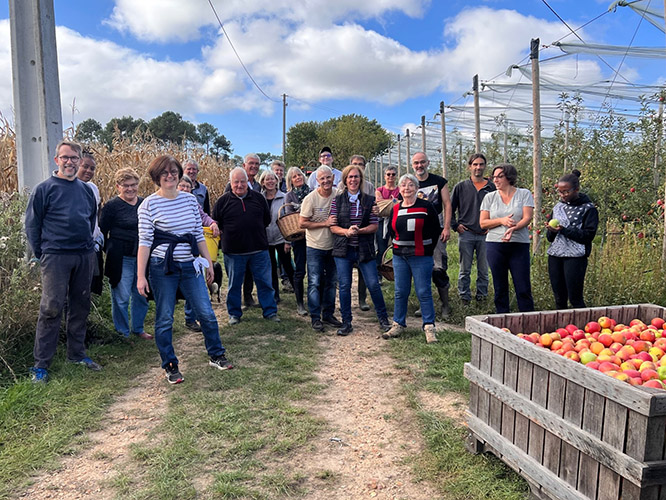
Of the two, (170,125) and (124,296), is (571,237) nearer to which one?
(124,296)

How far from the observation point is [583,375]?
89.7 inches

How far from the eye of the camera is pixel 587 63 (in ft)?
36.5

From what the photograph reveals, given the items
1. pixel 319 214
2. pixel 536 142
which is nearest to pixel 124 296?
pixel 319 214

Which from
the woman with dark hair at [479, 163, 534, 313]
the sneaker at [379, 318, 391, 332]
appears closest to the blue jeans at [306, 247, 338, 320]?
the sneaker at [379, 318, 391, 332]

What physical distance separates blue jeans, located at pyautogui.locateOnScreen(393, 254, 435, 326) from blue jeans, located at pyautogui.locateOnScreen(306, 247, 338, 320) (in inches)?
35.8

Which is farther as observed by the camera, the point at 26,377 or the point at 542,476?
the point at 26,377

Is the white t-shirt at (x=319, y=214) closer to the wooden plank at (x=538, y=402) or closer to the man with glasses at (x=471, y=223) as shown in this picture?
the man with glasses at (x=471, y=223)

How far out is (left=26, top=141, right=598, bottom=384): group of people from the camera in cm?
421

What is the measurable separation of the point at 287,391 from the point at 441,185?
3313 millimetres

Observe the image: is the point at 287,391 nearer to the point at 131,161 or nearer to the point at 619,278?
the point at 619,278

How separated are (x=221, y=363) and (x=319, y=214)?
207cm

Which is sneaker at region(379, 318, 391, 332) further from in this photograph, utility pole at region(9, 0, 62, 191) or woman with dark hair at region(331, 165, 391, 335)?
utility pole at region(9, 0, 62, 191)

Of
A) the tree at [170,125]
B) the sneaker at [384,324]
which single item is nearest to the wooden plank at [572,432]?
the sneaker at [384,324]

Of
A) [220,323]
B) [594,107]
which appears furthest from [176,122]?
[220,323]
